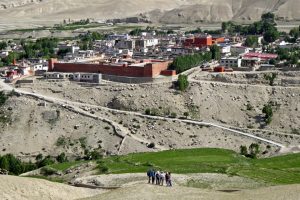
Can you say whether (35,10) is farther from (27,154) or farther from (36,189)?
(36,189)

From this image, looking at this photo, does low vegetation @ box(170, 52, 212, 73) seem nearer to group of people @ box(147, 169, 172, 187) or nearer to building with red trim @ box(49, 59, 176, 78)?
building with red trim @ box(49, 59, 176, 78)

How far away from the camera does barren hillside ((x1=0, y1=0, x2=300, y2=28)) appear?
117125 mm

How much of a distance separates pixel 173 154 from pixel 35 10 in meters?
118

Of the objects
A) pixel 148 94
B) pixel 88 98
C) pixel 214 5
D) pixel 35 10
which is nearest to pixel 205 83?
pixel 148 94

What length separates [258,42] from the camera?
78562mm

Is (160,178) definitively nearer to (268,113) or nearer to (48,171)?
(48,171)

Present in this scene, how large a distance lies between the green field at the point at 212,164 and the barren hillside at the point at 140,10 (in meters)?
81.2

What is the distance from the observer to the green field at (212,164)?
26672mm

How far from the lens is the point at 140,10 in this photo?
467 ft

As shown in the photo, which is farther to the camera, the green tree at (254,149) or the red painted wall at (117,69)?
the red painted wall at (117,69)

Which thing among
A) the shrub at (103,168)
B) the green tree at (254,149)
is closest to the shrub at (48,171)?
the shrub at (103,168)

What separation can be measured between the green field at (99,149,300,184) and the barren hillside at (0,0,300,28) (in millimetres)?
81194

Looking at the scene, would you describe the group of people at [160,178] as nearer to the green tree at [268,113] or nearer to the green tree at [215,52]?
the green tree at [268,113]

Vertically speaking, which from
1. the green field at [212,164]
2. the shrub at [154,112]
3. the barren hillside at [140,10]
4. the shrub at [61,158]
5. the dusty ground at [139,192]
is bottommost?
the shrub at [61,158]
